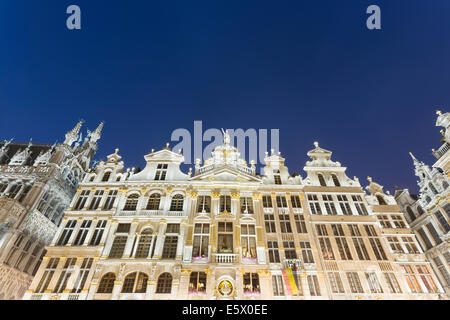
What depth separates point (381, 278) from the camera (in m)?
26.4

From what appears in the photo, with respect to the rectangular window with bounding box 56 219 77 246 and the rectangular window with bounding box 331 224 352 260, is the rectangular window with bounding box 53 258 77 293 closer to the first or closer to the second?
the rectangular window with bounding box 56 219 77 246

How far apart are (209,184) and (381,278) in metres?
20.0

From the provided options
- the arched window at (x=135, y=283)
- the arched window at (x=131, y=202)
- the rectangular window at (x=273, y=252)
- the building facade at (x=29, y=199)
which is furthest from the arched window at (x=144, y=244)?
the building facade at (x=29, y=199)

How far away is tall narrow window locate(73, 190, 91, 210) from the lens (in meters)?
31.5

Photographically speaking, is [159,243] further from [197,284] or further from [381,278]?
[381,278]

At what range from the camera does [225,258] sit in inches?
1057

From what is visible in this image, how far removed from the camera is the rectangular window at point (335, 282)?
25906 mm

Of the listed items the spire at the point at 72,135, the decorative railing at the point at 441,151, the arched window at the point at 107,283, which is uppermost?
the spire at the point at 72,135

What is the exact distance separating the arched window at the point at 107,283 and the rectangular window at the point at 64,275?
3538 mm

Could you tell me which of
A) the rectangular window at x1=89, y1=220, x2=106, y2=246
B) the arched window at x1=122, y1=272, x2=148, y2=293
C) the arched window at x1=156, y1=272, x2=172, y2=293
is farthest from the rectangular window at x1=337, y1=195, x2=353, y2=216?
the rectangular window at x1=89, y1=220, x2=106, y2=246

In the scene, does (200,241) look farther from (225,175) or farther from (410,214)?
(410,214)

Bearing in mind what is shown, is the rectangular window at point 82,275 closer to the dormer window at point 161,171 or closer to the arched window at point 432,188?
the dormer window at point 161,171

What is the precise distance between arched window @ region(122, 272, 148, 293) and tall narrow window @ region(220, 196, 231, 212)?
1043 centimetres
